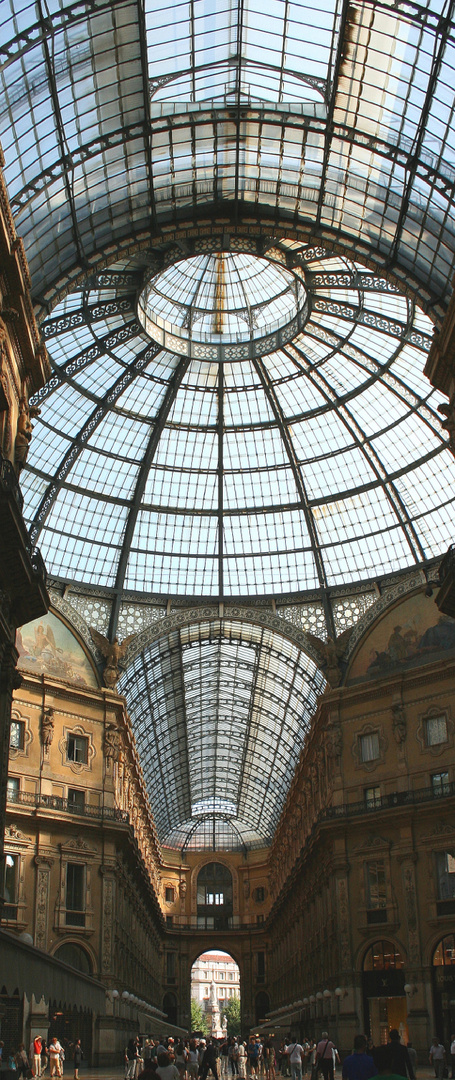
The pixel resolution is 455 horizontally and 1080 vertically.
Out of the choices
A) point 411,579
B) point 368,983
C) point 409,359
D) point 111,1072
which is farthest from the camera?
point 411,579

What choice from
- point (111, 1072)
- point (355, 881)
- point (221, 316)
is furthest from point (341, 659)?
point (111, 1072)

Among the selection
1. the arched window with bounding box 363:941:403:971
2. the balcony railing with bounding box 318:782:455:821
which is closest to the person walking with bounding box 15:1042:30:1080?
the arched window with bounding box 363:941:403:971

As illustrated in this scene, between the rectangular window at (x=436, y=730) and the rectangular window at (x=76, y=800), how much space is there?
16.7 metres

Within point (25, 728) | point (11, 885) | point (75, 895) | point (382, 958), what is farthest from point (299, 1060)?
point (25, 728)

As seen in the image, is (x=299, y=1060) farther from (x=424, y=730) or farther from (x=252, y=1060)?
(x=424, y=730)

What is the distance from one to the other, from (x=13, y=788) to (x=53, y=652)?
23.7 ft

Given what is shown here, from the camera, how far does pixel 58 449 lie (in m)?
47.7

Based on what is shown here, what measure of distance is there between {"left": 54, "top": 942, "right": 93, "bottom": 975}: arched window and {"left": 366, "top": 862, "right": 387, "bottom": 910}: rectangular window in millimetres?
12967

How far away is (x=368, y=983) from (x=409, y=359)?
28.4m

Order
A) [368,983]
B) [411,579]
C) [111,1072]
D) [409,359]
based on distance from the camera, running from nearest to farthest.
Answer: [111,1072] < [368,983] < [409,359] < [411,579]

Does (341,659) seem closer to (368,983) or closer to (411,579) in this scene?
(411,579)

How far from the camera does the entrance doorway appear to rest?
40531 millimetres

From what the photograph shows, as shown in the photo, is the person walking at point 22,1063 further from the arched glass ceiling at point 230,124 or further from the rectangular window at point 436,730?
the rectangular window at point 436,730

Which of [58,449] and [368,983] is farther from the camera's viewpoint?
[58,449]
